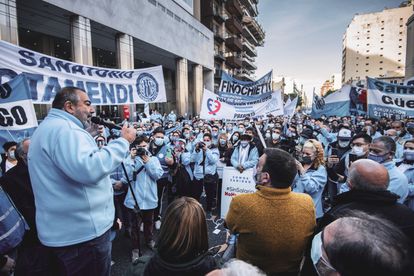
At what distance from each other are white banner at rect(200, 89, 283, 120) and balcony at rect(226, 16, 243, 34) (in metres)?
36.2

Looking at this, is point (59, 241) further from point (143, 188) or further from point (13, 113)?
point (13, 113)

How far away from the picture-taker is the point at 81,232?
180cm

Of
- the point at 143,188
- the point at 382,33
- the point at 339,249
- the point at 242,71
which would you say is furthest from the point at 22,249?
the point at 382,33

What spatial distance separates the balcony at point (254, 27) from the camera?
158ft

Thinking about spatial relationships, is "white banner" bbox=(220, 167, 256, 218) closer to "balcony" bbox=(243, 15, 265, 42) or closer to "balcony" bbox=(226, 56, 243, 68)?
"balcony" bbox=(226, 56, 243, 68)

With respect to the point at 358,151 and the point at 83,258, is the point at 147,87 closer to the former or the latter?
the point at 83,258

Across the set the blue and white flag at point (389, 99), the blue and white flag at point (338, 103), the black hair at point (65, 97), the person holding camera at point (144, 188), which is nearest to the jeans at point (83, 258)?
the black hair at point (65, 97)

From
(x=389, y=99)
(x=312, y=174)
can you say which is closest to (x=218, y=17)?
(x=389, y=99)

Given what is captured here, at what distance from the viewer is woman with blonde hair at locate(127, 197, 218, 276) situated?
4.16 ft

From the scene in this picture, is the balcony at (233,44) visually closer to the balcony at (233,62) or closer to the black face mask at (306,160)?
the balcony at (233,62)

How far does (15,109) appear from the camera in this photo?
139 inches

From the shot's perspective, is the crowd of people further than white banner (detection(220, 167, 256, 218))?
No

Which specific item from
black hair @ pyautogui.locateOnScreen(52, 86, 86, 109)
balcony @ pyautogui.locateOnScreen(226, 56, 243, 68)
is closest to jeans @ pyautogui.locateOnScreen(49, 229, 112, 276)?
black hair @ pyautogui.locateOnScreen(52, 86, 86, 109)

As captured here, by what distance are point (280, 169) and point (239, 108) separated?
23.1 feet
